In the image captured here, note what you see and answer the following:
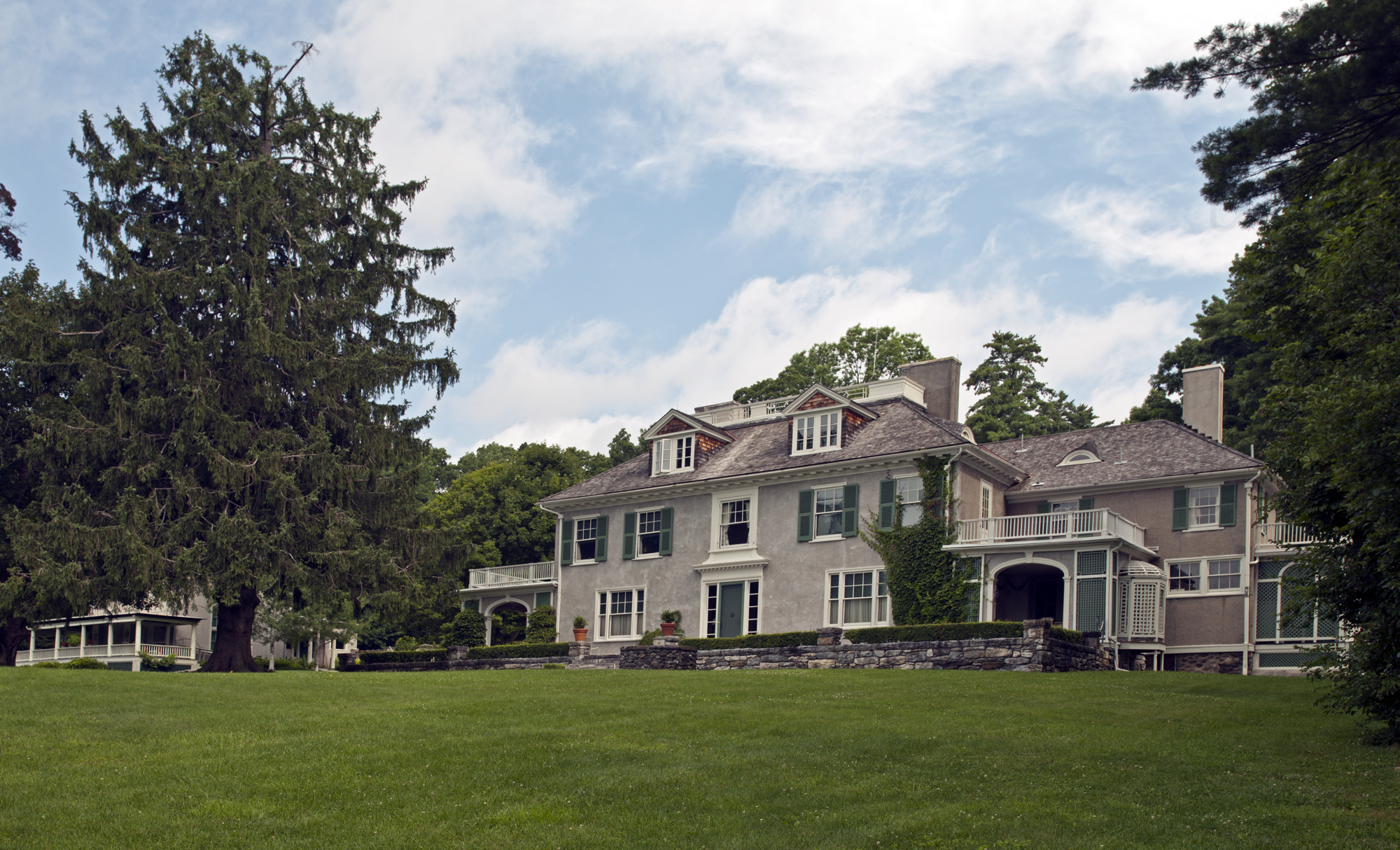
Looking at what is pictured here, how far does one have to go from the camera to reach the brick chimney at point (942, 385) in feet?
124

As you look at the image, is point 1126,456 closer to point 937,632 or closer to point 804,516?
point 804,516

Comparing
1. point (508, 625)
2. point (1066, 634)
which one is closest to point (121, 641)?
point (508, 625)

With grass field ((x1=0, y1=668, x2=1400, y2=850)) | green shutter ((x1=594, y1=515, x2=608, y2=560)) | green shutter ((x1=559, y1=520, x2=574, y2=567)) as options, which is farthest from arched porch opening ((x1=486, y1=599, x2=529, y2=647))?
grass field ((x1=0, y1=668, x2=1400, y2=850))

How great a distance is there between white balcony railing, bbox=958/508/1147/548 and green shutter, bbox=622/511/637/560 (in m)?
10.6

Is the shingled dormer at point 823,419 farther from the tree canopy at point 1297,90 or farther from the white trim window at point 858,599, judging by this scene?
the tree canopy at point 1297,90

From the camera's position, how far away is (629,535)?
123 feet

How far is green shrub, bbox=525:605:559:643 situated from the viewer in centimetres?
3731

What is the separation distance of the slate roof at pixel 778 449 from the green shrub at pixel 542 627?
3604 mm

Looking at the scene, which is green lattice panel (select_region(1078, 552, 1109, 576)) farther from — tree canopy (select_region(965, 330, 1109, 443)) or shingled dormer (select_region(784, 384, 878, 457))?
tree canopy (select_region(965, 330, 1109, 443))

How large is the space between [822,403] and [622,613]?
903cm

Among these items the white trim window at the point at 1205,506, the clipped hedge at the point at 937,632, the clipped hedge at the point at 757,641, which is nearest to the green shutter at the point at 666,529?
the clipped hedge at the point at 757,641

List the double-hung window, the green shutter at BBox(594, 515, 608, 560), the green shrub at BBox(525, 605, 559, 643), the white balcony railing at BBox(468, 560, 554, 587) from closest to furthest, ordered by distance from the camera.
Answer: the double-hung window → the green shrub at BBox(525, 605, 559, 643) → the green shutter at BBox(594, 515, 608, 560) → the white balcony railing at BBox(468, 560, 554, 587)

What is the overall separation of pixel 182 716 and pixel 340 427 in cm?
1633

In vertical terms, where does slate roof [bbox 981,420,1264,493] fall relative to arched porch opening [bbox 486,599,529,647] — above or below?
above
